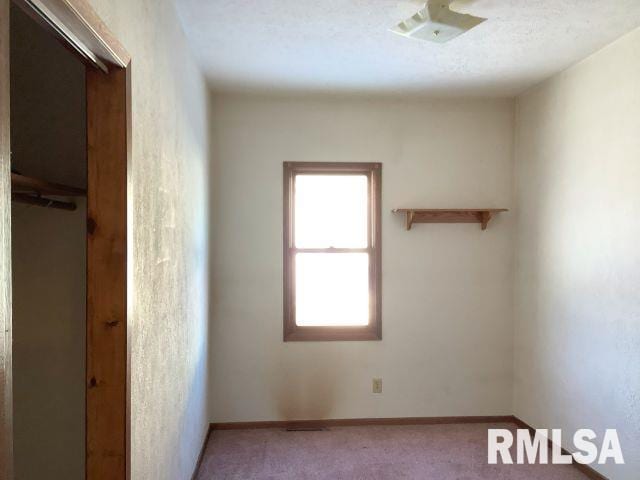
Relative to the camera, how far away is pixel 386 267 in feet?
11.5

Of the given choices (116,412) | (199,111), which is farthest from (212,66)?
(116,412)

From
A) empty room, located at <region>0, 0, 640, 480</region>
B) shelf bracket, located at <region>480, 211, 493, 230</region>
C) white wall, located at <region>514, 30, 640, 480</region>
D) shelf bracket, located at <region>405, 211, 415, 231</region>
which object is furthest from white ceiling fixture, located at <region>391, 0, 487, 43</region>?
shelf bracket, located at <region>480, 211, 493, 230</region>

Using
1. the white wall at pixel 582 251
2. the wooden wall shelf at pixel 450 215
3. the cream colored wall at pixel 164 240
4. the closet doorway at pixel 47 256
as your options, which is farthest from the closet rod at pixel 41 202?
the white wall at pixel 582 251

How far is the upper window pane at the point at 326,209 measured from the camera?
3.52 metres

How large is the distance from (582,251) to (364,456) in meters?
1.99

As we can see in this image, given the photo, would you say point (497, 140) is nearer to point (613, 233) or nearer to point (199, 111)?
point (613, 233)

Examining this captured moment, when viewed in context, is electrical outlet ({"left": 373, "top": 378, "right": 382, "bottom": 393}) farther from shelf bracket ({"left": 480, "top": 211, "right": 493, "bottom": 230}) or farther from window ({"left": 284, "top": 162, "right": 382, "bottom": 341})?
shelf bracket ({"left": 480, "top": 211, "right": 493, "bottom": 230})

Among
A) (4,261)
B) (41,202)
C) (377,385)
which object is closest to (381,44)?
(41,202)

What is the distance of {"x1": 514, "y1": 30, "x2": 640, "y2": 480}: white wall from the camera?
242cm

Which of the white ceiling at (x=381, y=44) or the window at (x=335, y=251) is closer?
the white ceiling at (x=381, y=44)

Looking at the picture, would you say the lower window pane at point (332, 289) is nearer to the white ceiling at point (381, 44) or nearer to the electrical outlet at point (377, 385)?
the electrical outlet at point (377, 385)

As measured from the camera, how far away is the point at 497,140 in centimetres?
→ 358

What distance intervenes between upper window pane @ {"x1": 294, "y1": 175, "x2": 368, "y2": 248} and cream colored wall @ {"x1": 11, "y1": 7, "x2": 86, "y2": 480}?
1973mm

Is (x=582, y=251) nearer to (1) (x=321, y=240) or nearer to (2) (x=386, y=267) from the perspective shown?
(2) (x=386, y=267)
